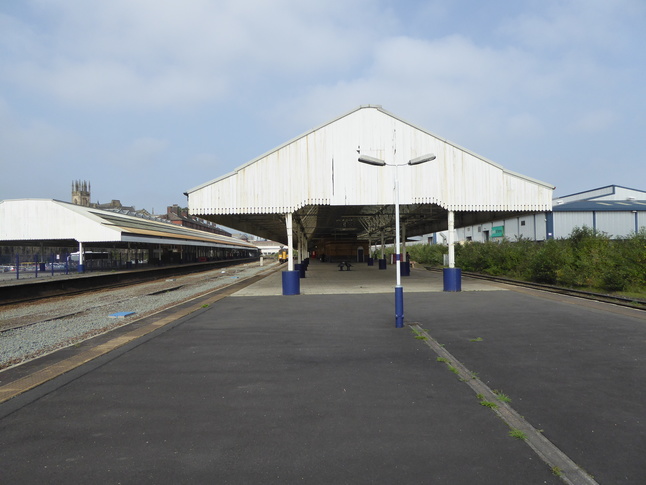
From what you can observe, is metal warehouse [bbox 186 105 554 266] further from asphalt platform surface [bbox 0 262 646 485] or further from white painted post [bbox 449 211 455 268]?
asphalt platform surface [bbox 0 262 646 485]

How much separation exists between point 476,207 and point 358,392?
14.0 meters

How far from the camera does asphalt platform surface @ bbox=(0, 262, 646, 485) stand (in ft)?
11.0

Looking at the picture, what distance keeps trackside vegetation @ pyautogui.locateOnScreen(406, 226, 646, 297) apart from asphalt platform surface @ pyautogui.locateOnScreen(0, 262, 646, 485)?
7.90 metres

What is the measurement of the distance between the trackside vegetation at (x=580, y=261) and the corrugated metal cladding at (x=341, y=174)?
6.49 meters

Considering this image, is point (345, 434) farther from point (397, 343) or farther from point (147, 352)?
point (147, 352)

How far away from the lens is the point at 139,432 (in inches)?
159

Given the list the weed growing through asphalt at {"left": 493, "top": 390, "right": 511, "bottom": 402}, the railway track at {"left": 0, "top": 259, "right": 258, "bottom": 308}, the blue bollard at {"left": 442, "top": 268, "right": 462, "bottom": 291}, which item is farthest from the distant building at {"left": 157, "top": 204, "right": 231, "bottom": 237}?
the weed growing through asphalt at {"left": 493, "top": 390, "right": 511, "bottom": 402}

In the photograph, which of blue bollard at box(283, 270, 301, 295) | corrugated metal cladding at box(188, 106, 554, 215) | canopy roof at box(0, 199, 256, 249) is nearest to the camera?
blue bollard at box(283, 270, 301, 295)

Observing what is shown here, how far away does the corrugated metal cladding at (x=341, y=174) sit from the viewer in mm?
16594

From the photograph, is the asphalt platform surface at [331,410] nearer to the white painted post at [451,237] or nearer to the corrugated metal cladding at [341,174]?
the white painted post at [451,237]

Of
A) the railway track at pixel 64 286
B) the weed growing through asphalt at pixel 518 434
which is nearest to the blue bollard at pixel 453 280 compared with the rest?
the weed growing through asphalt at pixel 518 434

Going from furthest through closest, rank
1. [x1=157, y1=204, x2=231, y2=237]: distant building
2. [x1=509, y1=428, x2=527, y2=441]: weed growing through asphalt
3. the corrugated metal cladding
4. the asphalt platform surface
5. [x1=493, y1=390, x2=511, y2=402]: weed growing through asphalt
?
[x1=157, y1=204, x2=231, y2=237]: distant building < the corrugated metal cladding < [x1=493, y1=390, x2=511, y2=402]: weed growing through asphalt < [x1=509, y1=428, x2=527, y2=441]: weed growing through asphalt < the asphalt platform surface

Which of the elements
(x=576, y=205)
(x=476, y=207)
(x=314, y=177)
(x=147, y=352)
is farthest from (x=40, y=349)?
(x=576, y=205)

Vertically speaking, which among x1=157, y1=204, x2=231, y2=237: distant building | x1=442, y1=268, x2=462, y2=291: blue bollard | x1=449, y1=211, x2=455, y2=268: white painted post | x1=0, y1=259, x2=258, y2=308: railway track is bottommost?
x1=0, y1=259, x2=258, y2=308: railway track
